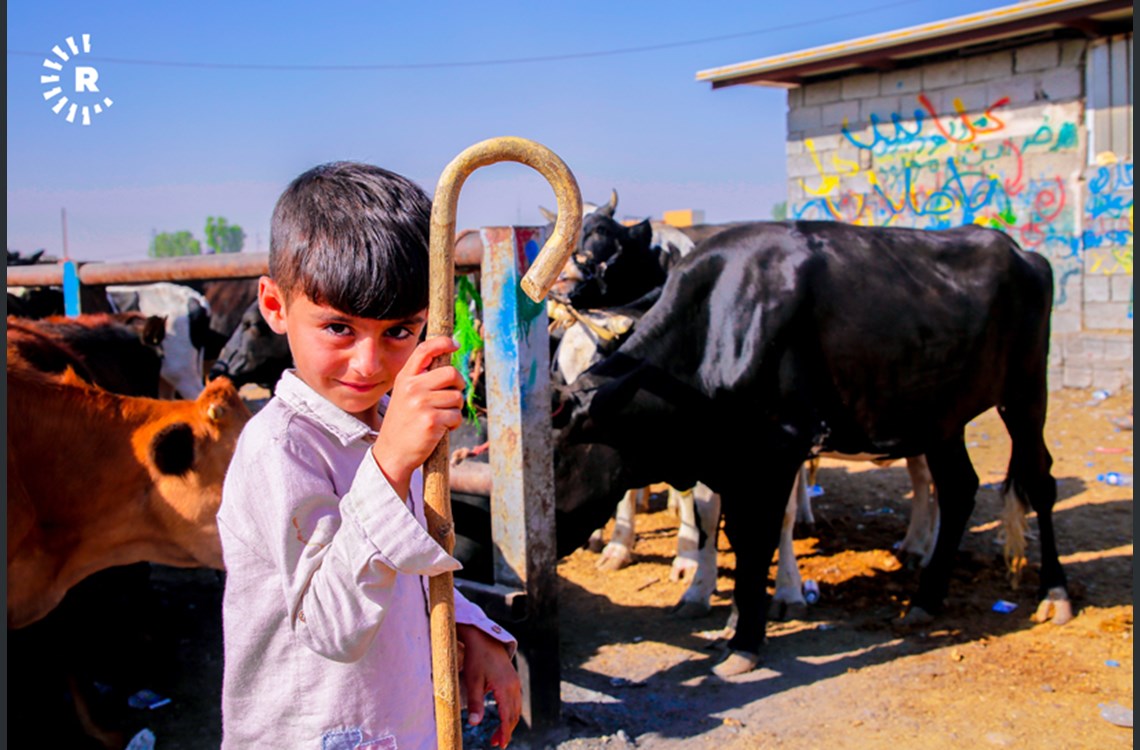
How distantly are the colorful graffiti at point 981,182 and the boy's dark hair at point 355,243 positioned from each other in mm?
12059

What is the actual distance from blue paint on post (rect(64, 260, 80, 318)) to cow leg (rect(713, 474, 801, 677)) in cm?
476

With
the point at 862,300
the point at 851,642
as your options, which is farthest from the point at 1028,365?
the point at 851,642

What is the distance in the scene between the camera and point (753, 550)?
496cm

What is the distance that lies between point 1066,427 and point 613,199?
5.73 meters

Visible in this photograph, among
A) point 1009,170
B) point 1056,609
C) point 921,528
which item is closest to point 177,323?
point 921,528

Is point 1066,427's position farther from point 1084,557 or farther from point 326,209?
point 326,209

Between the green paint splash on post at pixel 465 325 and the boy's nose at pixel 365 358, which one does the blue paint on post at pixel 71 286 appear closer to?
the green paint splash on post at pixel 465 325

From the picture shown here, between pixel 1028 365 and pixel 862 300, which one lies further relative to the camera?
pixel 1028 365

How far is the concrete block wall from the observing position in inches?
460

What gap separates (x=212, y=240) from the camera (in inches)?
2559

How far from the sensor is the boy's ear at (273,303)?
1690 millimetres

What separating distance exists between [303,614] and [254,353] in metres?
7.23

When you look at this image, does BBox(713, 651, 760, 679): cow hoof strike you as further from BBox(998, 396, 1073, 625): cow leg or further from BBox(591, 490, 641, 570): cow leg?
BBox(998, 396, 1073, 625): cow leg

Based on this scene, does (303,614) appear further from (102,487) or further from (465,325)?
(465,325)
